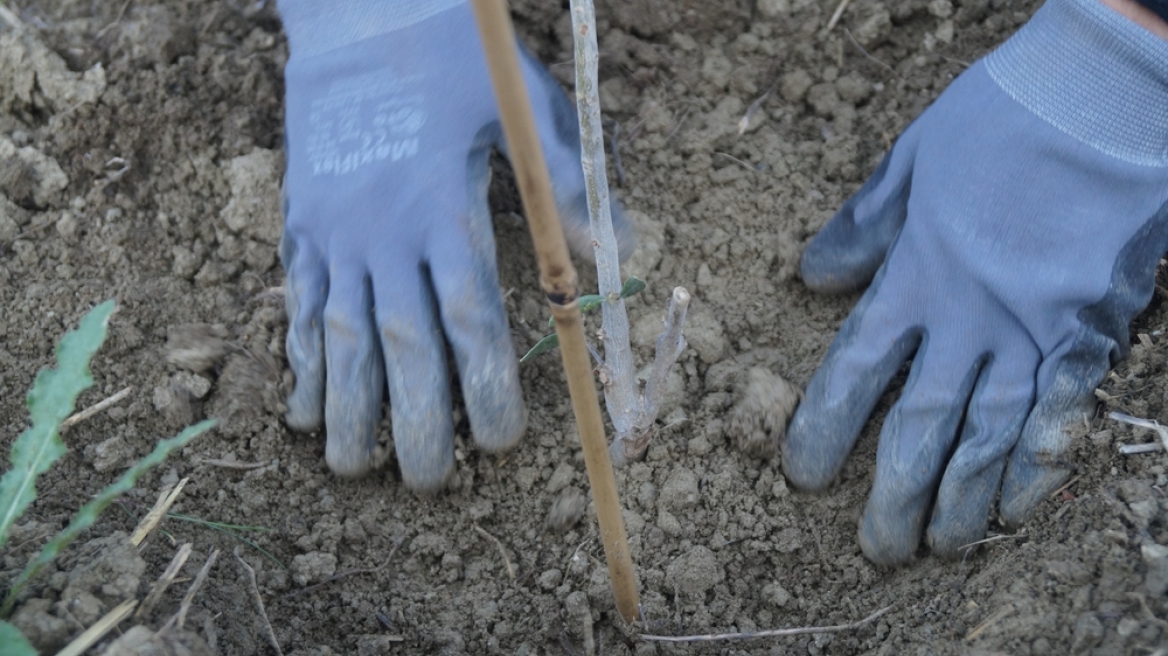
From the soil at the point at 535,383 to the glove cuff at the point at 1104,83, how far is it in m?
0.34

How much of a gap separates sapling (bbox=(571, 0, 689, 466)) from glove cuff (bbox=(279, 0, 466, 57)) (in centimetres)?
60

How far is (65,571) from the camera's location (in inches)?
53.7

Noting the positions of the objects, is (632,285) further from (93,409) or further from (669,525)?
(93,409)

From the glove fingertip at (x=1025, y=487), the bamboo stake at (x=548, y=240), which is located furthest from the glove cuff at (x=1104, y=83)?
the bamboo stake at (x=548, y=240)

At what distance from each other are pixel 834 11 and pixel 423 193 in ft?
3.75

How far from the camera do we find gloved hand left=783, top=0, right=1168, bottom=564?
61.4 inches

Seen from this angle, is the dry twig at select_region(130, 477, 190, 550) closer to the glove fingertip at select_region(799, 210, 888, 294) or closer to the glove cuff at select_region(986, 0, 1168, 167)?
the glove fingertip at select_region(799, 210, 888, 294)

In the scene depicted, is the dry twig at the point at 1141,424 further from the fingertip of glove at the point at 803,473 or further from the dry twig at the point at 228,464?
the dry twig at the point at 228,464

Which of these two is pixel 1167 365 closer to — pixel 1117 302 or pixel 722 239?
pixel 1117 302

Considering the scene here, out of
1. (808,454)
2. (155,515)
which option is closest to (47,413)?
(155,515)

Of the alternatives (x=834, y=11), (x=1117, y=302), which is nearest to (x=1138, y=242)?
(x=1117, y=302)

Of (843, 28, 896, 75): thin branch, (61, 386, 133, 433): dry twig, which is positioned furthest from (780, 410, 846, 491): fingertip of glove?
(61, 386, 133, 433): dry twig

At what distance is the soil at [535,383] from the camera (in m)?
1.46

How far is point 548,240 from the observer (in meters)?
0.97
